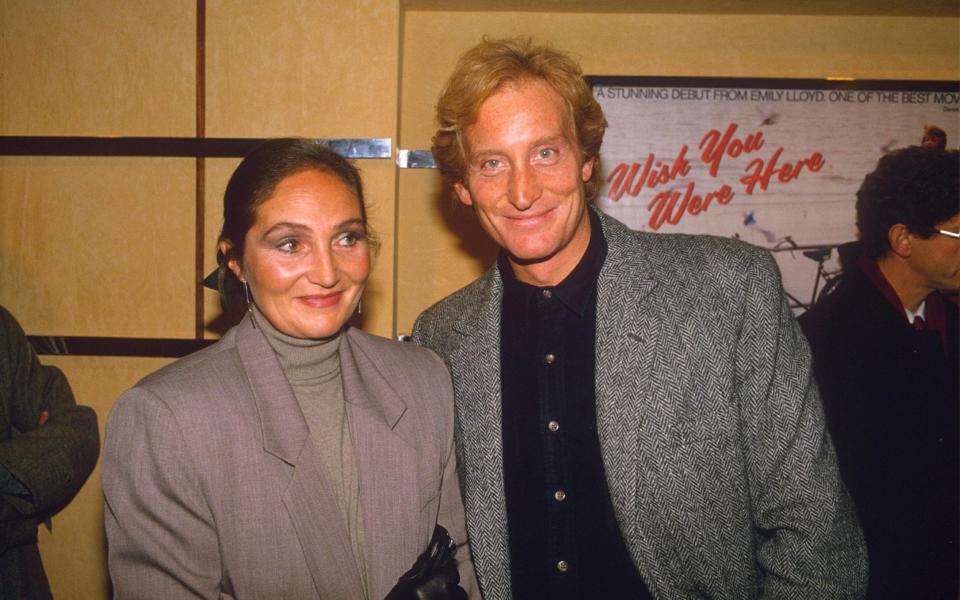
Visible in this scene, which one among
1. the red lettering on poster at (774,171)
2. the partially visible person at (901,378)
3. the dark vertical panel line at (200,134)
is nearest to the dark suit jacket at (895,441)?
the partially visible person at (901,378)

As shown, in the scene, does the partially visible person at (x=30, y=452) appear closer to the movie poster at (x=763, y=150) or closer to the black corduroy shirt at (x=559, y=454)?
the black corduroy shirt at (x=559, y=454)

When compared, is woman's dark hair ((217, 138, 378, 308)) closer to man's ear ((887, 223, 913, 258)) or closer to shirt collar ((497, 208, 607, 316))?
shirt collar ((497, 208, 607, 316))

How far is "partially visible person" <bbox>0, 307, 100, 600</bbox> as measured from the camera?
2.03 meters

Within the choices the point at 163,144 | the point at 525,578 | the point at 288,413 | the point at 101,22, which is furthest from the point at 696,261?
the point at 101,22

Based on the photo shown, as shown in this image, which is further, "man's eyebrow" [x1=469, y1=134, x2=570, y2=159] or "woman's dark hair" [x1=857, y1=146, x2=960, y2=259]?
"woman's dark hair" [x1=857, y1=146, x2=960, y2=259]

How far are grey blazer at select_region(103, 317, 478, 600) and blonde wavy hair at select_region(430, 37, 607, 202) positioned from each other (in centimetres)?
80

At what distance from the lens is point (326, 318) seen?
5.32 feet

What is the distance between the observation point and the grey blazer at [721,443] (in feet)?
4.91

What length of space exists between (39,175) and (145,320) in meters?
0.77

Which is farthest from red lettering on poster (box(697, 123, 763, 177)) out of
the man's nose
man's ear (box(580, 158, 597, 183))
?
the man's nose

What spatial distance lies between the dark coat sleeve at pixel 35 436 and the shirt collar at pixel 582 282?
164cm

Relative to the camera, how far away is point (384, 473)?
164 centimetres

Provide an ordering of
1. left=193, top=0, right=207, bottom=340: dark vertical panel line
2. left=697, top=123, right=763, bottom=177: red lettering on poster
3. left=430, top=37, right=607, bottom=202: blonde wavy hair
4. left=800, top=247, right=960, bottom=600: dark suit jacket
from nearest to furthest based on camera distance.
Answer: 1. left=430, top=37, right=607, bottom=202: blonde wavy hair
2. left=800, top=247, right=960, bottom=600: dark suit jacket
3. left=193, top=0, right=207, bottom=340: dark vertical panel line
4. left=697, top=123, right=763, bottom=177: red lettering on poster

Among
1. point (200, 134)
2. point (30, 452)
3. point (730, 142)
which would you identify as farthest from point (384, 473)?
point (730, 142)
